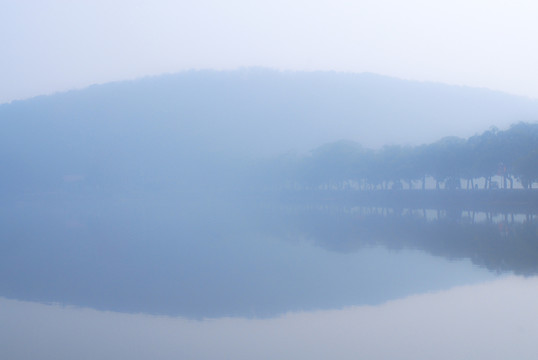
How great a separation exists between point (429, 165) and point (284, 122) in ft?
141

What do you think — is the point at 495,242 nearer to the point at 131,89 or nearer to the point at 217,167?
the point at 217,167

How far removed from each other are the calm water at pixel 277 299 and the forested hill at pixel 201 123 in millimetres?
52990

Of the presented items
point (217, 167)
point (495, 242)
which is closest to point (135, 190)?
point (217, 167)

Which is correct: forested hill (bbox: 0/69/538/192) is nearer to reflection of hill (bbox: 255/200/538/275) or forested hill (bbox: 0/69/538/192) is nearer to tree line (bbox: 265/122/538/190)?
tree line (bbox: 265/122/538/190)

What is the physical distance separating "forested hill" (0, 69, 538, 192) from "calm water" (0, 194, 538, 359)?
52990mm

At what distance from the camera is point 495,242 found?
41.8ft

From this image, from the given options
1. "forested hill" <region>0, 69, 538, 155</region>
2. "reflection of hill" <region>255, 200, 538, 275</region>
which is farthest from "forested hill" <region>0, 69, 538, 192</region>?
"reflection of hill" <region>255, 200, 538, 275</region>

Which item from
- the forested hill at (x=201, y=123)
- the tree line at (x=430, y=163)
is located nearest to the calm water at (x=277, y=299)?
the tree line at (x=430, y=163)

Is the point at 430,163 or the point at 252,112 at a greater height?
the point at 252,112

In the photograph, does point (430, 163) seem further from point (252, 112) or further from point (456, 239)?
point (252, 112)

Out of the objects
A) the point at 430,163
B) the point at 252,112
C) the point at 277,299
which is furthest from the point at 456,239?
the point at 252,112

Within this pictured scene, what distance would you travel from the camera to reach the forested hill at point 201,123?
6994cm

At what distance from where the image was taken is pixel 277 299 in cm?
775

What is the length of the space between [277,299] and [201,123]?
77.2 metres
